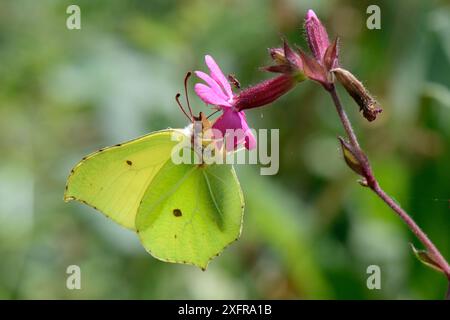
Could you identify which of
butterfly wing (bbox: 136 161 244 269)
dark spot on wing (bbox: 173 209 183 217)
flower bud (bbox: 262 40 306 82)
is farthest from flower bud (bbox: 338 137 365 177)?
dark spot on wing (bbox: 173 209 183 217)

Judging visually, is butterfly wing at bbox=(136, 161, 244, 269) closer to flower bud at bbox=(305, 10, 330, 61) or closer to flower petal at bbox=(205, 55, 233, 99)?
flower petal at bbox=(205, 55, 233, 99)

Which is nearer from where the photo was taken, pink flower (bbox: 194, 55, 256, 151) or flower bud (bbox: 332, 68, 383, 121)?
flower bud (bbox: 332, 68, 383, 121)

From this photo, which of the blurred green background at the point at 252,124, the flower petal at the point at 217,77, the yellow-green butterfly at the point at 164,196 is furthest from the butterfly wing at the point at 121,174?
the blurred green background at the point at 252,124

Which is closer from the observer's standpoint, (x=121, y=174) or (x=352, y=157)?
(x=352, y=157)

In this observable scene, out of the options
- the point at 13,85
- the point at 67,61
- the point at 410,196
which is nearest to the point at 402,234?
the point at 410,196

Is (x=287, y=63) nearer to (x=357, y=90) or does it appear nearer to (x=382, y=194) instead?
(x=357, y=90)

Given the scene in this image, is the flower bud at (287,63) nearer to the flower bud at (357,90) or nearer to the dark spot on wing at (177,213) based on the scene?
the flower bud at (357,90)

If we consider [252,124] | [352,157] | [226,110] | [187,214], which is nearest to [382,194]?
[352,157]

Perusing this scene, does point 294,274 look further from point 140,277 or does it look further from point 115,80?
point 115,80
